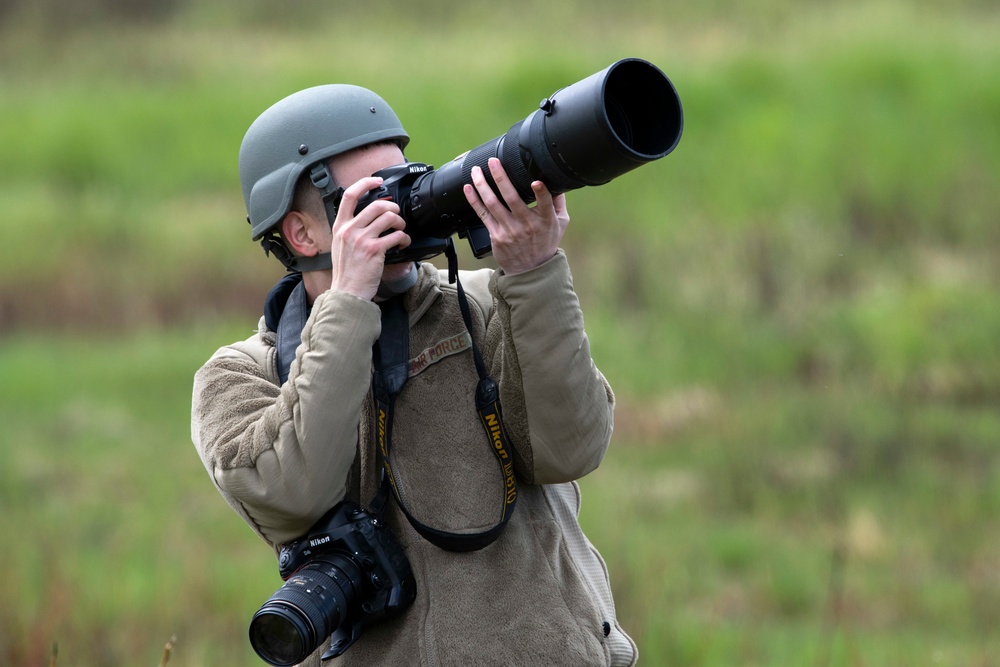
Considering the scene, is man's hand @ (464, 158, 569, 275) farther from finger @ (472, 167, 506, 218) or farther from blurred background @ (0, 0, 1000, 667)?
blurred background @ (0, 0, 1000, 667)

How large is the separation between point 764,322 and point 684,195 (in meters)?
2.70

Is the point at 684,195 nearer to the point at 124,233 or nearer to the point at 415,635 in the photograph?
the point at 124,233

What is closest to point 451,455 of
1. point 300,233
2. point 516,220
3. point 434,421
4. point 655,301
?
point 434,421

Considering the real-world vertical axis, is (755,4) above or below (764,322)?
above

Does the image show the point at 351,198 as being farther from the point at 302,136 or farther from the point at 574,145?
the point at 574,145

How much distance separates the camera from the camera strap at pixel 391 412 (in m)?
2.37

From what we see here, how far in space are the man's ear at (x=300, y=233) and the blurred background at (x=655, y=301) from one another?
7.44 feet

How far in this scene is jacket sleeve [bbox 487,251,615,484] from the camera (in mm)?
2350

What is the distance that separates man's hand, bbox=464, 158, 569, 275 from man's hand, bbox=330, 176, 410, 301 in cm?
16

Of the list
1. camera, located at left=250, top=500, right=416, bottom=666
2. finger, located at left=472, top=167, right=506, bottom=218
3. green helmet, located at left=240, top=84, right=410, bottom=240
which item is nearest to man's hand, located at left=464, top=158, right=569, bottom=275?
finger, located at left=472, top=167, right=506, bottom=218

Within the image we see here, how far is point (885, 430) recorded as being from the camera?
9.80 meters

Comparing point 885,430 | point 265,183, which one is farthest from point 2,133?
point 265,183

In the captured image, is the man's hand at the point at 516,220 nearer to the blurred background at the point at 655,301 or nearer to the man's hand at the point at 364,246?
the man's hand at the point at 364,246

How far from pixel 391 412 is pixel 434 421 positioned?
80 millimetres
